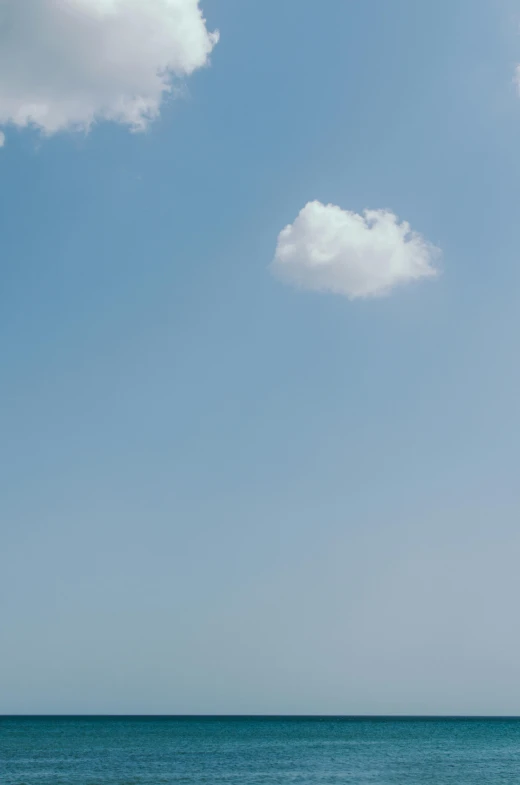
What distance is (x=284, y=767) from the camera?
70.5 metres

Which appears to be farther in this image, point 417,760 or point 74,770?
point 417,760

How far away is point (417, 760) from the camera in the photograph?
79.1 metres

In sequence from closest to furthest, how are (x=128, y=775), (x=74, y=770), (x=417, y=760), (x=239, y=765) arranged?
(x=128, y=775) → (x=74, y=770) → (x=239, y=765) → (x=417, y=760)

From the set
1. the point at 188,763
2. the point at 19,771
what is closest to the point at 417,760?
the point at 188,763

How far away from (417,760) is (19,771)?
41.2 metres

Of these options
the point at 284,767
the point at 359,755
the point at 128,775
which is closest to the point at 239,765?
the point at 284,767

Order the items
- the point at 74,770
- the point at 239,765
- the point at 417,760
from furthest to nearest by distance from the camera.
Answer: the point at 417,760 < the point at 239,765 < the point at 74,770

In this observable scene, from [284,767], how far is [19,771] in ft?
80.3

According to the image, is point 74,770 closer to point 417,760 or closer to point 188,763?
point 188,763

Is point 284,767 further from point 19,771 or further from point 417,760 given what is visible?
point 19,771

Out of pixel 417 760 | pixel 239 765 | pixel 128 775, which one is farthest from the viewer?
pixel 417 760

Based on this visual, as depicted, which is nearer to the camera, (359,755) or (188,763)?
(188,763)

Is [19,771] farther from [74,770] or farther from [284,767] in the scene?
[284,767]

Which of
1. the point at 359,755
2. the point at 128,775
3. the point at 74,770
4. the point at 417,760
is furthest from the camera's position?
the point at 359,755
